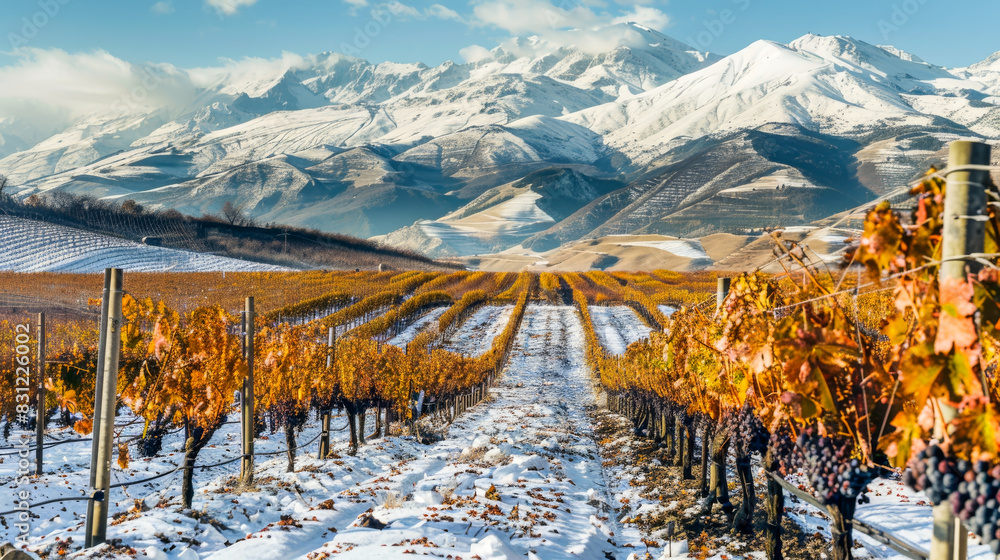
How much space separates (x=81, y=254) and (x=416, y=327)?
125ft

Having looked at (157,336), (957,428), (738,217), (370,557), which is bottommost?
(370,557)

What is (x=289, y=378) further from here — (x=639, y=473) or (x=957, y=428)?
(x=957, y=428)

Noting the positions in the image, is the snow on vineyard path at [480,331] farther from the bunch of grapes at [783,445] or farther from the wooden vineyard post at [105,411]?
the bunch of grapes at [783,445]

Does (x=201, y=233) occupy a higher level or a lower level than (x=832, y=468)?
higher

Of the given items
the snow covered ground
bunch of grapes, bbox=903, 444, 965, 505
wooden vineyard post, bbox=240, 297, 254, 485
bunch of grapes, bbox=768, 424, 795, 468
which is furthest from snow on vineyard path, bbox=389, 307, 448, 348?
bunch of grapes, bbox=903, 444, 965, 505

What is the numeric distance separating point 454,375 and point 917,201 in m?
19.1

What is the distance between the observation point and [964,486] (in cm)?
262

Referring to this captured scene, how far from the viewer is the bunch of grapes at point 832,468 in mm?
4078

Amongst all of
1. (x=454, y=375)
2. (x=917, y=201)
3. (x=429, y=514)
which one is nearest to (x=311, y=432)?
(x=454, y=375)

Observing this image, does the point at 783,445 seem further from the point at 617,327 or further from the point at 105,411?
the point at 617,327

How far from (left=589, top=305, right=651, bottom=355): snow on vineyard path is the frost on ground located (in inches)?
921

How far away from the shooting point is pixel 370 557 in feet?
18.6

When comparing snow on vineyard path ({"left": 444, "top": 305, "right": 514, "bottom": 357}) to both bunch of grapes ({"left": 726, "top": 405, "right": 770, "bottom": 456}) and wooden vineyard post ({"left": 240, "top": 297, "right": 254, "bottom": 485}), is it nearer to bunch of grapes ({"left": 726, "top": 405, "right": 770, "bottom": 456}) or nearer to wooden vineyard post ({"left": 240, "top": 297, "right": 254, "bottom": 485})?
wooden vineyard post ({"left": 240, "top": 297, "right": 254, "bottom": 485})

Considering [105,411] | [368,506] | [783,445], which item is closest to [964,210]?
[783,445]
